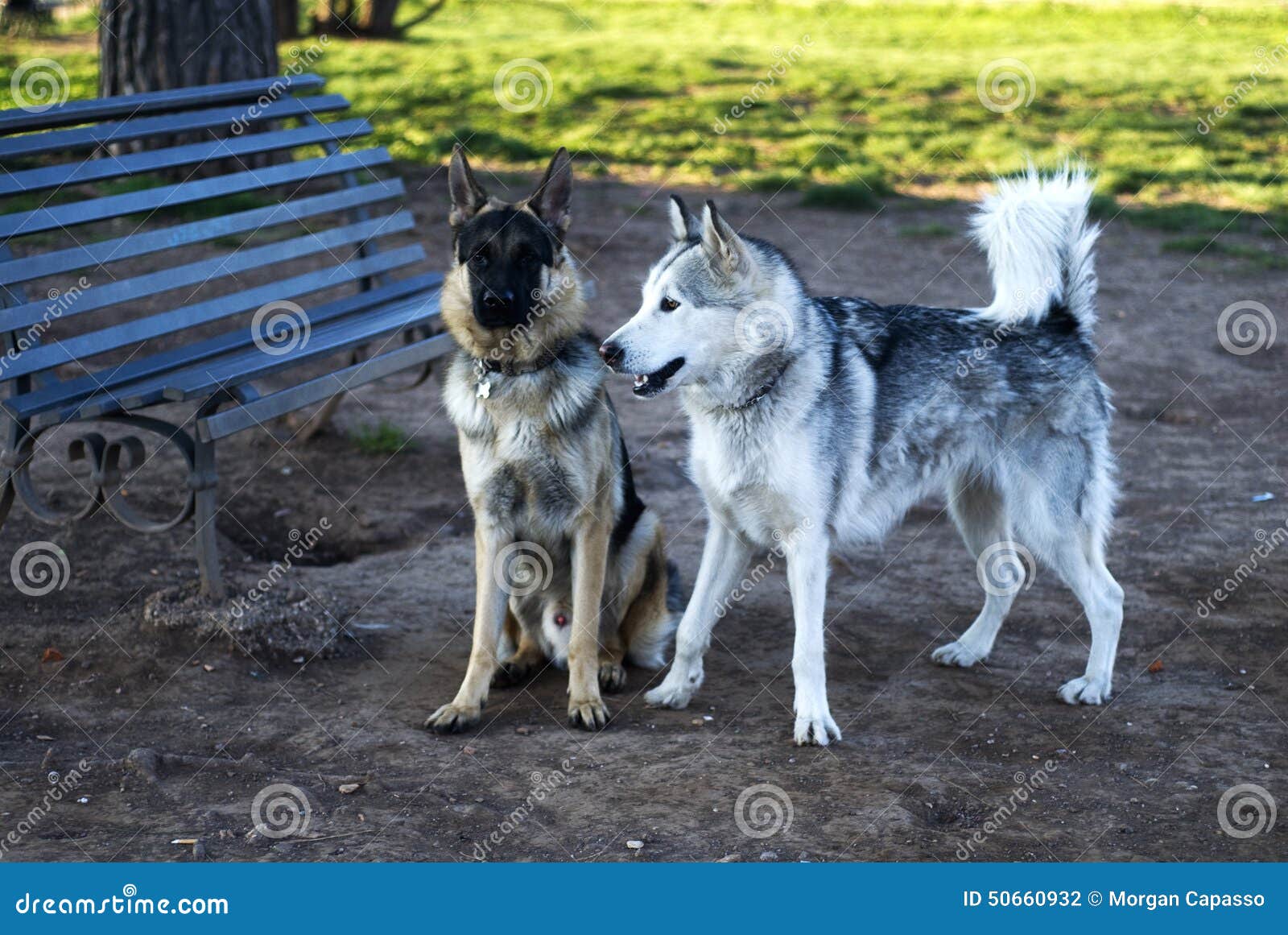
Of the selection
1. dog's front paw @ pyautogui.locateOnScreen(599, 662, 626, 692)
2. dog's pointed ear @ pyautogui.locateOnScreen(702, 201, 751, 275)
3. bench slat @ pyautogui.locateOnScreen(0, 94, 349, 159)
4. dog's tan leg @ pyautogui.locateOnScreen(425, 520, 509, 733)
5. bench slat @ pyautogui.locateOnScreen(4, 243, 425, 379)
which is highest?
bench slat @ pyautogui.locateOnScreen(0, 94, 349, 159)

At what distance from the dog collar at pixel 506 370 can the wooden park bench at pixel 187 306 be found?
908 millimetres

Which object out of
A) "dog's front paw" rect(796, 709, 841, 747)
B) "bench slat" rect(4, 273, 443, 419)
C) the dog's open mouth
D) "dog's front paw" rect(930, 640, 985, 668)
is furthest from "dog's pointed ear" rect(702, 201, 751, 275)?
"bench slat" rect(4, 273, 443, 419)

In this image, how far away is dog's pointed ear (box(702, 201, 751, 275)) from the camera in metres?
4.21

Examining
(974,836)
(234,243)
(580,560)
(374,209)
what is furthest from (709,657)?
(374,209)

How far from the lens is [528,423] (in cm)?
459

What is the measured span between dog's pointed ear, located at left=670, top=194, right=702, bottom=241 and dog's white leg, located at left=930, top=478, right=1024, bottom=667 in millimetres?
1479

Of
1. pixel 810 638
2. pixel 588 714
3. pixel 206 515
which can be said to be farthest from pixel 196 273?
pixel 810 638

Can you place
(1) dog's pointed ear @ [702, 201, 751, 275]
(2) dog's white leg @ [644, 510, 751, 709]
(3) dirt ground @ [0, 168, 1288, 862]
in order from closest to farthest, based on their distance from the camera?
(3) dirt ground @ [0, 168, 1288, 862] → (1) dog's pointed ear @ [702, 201, 751, 275] → (2) dog's white leg @ [644, 510, 751, 709]

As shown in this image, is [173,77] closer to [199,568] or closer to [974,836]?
[199,568]

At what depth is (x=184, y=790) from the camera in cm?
394

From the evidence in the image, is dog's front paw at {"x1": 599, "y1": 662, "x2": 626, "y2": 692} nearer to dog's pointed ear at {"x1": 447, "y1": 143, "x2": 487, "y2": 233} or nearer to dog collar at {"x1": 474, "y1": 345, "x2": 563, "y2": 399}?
dog collar at {"x1": 474, "y1": 345, "x2": 563, "y2": 399}

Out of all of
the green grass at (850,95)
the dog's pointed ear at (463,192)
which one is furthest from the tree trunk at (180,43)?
the dog's pointed ear at (463,192)

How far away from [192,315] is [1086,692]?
3851 millimetres

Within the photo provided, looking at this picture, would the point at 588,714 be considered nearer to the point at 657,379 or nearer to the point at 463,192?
the point at 657,379
